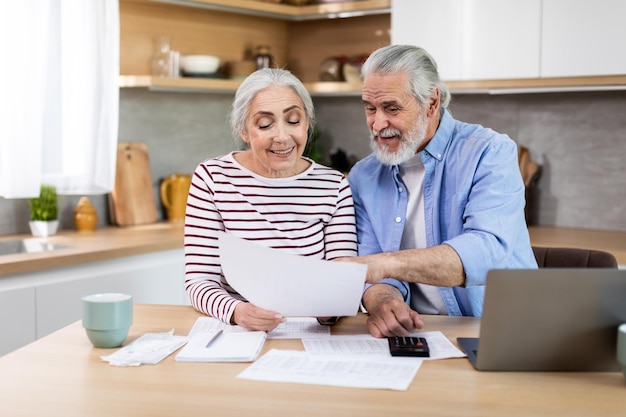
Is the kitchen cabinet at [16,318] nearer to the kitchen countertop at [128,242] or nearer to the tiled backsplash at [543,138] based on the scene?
the kitchen countertop at [128,242]

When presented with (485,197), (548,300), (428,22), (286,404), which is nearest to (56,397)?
(286,404)

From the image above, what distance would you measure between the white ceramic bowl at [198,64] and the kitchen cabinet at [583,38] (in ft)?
4.79

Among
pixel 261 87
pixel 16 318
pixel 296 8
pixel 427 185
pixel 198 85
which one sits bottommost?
pixel 16 318

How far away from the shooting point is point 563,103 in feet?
12.6

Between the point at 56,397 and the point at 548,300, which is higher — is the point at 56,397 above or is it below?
below

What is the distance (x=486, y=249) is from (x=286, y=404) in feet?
2.60

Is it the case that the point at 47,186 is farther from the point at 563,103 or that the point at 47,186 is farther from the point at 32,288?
the point at 563,103

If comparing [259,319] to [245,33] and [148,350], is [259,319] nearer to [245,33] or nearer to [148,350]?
[148,350]

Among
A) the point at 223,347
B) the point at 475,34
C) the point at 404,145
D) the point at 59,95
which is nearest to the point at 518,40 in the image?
the point at 475,34

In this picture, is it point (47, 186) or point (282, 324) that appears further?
point (47, 186)

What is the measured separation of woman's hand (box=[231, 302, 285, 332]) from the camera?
5.98ft

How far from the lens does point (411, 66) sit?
222 centimetres

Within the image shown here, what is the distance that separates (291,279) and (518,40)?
2178 mm

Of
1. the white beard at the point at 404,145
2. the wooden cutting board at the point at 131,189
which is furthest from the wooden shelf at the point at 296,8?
the white beard at the point at 404,145
